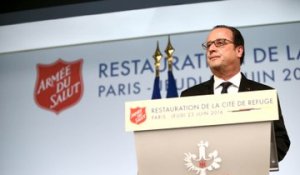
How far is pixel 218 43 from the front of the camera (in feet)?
6.19

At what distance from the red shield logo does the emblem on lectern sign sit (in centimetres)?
18

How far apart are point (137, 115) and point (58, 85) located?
8.52ft

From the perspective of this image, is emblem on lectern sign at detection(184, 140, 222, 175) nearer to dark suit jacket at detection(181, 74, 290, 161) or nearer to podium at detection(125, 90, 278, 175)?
podium at detection(125, 90, 278, 175)

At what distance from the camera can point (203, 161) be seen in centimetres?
143

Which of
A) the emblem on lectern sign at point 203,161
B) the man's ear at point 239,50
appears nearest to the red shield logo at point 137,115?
the emblem on lectern sign at point 203,161

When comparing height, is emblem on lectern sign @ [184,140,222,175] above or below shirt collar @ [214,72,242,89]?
below

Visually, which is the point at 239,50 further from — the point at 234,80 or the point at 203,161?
the point at 203,161

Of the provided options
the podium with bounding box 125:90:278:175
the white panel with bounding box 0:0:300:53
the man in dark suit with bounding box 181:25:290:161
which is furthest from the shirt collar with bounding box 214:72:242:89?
the white panel with bounding box 0:0:300:53

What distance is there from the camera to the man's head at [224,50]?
74.1 inches

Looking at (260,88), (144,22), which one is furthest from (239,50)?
(144,22)

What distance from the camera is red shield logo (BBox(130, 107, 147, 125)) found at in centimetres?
145

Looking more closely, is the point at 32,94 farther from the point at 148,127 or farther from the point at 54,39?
the point at 148,127

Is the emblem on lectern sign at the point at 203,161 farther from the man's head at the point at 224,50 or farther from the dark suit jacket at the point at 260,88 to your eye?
the man's head at the point at 224,50

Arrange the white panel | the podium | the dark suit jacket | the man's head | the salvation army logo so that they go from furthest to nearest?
the salvation army logo, the white panel, the man's head, the dark suit jacket, the podium
